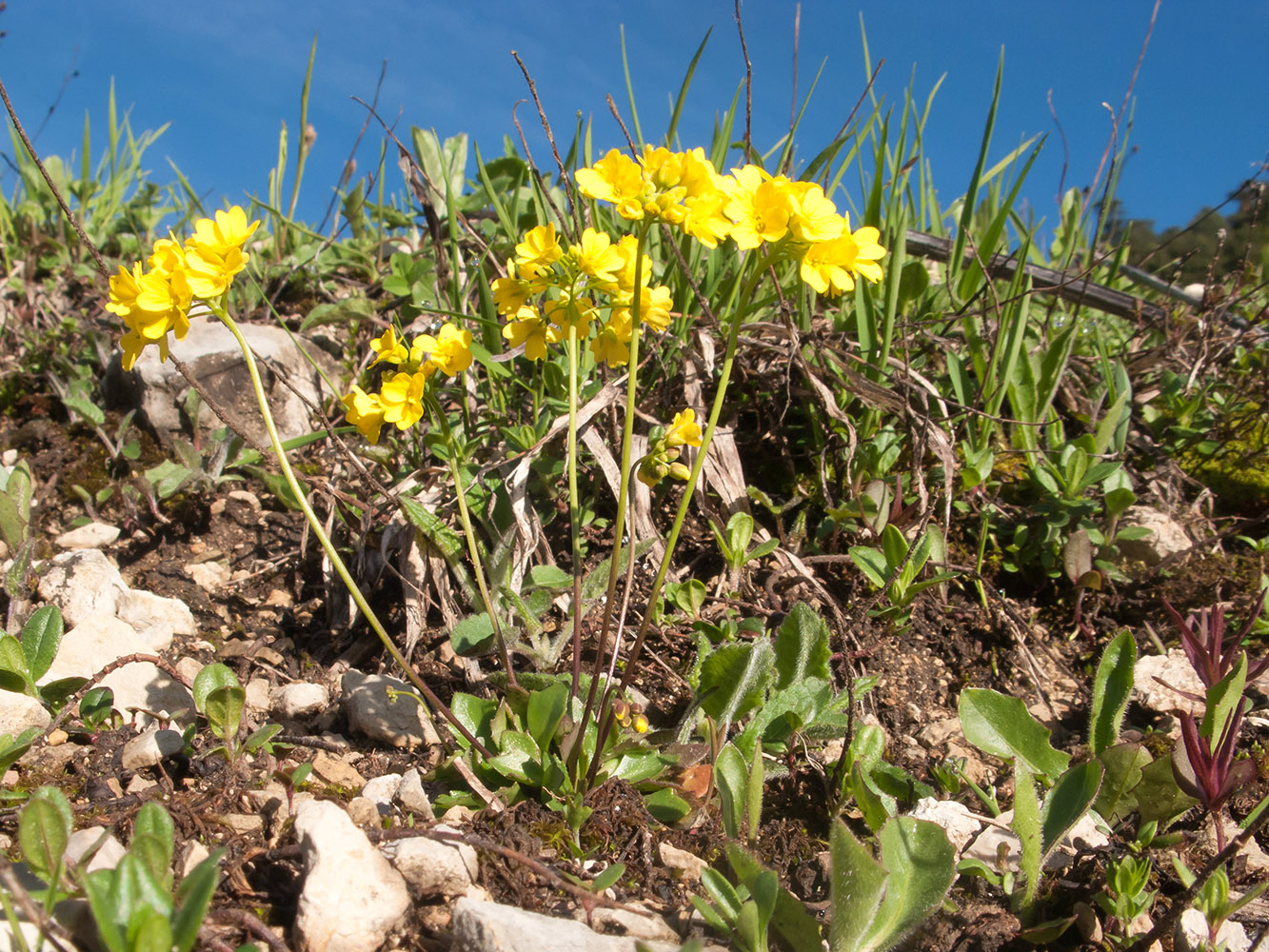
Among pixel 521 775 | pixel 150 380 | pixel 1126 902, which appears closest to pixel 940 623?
pixel 1126 902

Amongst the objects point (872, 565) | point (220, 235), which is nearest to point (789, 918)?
point (872, 565)

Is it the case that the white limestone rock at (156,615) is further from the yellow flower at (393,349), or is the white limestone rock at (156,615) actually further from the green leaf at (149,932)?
the green leaf at (149,932)

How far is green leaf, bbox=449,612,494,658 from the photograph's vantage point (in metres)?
2.00

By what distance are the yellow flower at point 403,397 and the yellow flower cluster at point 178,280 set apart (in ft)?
1.20

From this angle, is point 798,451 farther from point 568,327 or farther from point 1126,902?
point 1126,902

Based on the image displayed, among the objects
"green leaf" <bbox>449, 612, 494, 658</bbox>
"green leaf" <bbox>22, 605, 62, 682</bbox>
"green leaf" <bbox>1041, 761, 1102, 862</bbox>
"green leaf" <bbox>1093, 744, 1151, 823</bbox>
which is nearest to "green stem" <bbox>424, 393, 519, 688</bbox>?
"green leaf" <bbox>449, 612, 494, 658</bbox>

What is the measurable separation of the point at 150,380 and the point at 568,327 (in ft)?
7.85

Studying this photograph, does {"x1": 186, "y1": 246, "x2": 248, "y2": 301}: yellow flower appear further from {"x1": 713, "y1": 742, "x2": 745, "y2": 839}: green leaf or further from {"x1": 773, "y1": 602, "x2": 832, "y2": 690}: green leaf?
{"x1": 773, "y1": 602, "x2": 832, "y2": 690}: green leaf

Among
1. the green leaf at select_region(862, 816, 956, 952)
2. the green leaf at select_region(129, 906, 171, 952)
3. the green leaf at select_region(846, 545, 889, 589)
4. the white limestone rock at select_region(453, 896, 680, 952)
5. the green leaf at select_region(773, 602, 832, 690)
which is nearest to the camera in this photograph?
the green leaf at select_region(129, 906, 171, 952)

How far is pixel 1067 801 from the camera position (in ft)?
5.08

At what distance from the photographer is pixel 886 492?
2.60 meters

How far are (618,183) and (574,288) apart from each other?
0.28 meters

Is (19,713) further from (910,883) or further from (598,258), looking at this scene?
(910,883)

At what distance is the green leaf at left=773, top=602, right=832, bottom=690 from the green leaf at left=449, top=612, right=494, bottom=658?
71cm
